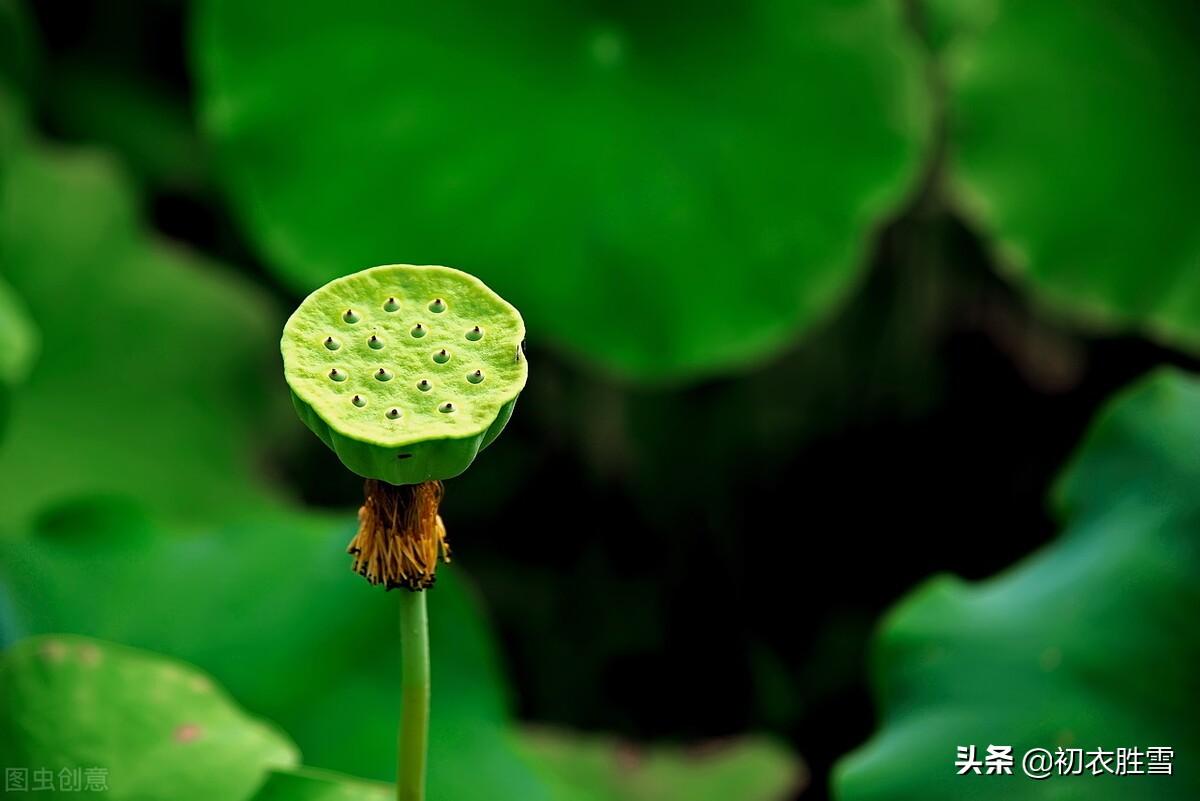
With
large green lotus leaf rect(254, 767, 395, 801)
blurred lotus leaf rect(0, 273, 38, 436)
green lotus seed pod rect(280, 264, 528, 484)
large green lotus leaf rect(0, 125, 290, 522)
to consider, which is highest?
large green lotus leaf rect(0, 125, 290, 522)

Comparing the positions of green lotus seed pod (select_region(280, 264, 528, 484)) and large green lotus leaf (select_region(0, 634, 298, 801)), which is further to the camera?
large green lotus leaf (select_region(0, 634, 298, 801))

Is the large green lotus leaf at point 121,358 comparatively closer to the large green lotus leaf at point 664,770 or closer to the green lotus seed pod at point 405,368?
the large green lotus leaf at point 664,770

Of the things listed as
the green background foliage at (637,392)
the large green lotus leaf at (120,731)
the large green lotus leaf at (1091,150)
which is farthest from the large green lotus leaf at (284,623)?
the large green lotus leaf at (1091,150)

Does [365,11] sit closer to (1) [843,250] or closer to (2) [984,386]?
(1) [843,250]

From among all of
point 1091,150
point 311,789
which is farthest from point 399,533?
point 1091,150

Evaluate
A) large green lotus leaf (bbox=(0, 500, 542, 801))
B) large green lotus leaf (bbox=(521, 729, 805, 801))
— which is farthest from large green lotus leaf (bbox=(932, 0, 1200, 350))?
large green lotus leaf (bbox=(0, 500, 542, 801))

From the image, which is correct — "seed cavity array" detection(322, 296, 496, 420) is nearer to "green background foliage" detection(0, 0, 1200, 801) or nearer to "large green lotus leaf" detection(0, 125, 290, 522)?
"green background foliage" detection(0, 0, 1200, 801)

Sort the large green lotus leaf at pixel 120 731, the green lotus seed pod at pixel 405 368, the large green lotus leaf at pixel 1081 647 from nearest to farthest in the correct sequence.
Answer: the green lotus seed pod at pixel 405 368, the large green lotus leaf at pixel 120 731, the large green lotus leaf at pixel 1081 647

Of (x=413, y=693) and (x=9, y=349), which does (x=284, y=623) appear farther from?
(x=413, y=693)
